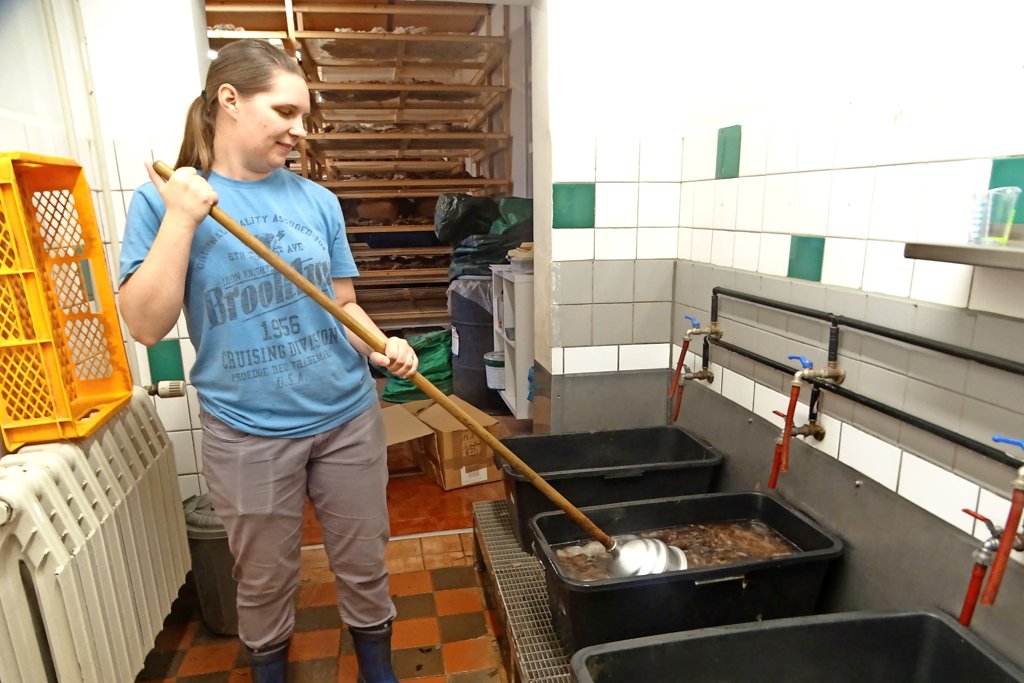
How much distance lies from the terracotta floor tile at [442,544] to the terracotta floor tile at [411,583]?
131 mm

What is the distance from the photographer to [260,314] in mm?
1233

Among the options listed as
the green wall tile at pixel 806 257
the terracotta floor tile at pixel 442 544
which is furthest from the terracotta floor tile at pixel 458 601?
the green wall tile at pixel 806 257

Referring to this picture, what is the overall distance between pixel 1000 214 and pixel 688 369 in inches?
44.9

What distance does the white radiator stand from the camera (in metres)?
1.08

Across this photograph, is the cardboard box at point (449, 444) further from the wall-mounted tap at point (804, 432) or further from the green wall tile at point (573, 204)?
the wall-mounted tap at point (804, 432)

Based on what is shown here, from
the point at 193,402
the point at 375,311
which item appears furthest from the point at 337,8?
the point at 193,402

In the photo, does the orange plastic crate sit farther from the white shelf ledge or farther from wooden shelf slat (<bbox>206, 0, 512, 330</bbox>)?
wooden shelf slat (<bbox>206, 0, 512, 330</bbox>)

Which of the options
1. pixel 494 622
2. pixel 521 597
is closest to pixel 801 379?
pixel 521 597

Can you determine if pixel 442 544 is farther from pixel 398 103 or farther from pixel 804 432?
pixel 398 103

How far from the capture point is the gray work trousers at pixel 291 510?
4.19 ft

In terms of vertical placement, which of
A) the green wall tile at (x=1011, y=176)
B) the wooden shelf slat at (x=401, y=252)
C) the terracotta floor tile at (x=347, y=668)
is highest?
the green wall tile at (x=1011, y=176)

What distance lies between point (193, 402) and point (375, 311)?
2.74 m

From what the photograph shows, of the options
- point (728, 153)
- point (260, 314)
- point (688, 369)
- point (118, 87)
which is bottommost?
point (688, 369)

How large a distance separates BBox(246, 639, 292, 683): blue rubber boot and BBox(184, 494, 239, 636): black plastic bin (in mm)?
381
